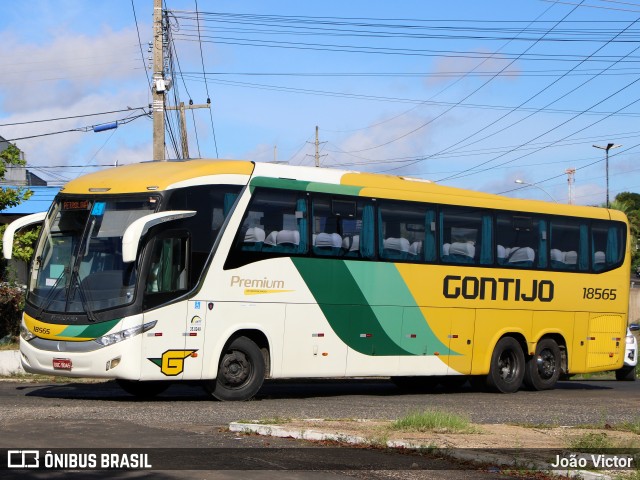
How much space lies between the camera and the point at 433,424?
477 inches

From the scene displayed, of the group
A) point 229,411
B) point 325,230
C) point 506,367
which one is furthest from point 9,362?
point 506,367

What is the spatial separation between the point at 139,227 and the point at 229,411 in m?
2.98

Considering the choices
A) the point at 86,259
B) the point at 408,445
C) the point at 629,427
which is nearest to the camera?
the point at 408,445

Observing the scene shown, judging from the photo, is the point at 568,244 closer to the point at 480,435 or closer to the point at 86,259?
the point at 86,259

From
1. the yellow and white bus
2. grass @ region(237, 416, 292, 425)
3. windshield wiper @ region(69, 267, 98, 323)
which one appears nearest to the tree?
the yellow and white bus

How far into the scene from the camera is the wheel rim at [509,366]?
21875mm

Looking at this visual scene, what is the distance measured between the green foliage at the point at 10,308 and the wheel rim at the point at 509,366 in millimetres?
12106

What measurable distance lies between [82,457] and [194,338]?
6.57m

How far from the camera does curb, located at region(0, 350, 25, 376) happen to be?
2339 centimetres

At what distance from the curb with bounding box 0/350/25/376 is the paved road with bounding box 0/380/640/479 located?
2.83m

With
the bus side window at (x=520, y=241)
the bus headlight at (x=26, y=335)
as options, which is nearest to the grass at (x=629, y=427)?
the bus side window at (x=520, y=241)

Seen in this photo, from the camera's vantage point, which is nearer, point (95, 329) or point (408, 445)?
point (408, 445)

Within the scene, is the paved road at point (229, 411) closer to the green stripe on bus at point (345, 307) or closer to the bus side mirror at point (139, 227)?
the green stripe on bus at point (345, 307)

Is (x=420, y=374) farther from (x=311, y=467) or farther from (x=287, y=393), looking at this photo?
(x=311, y=467)
